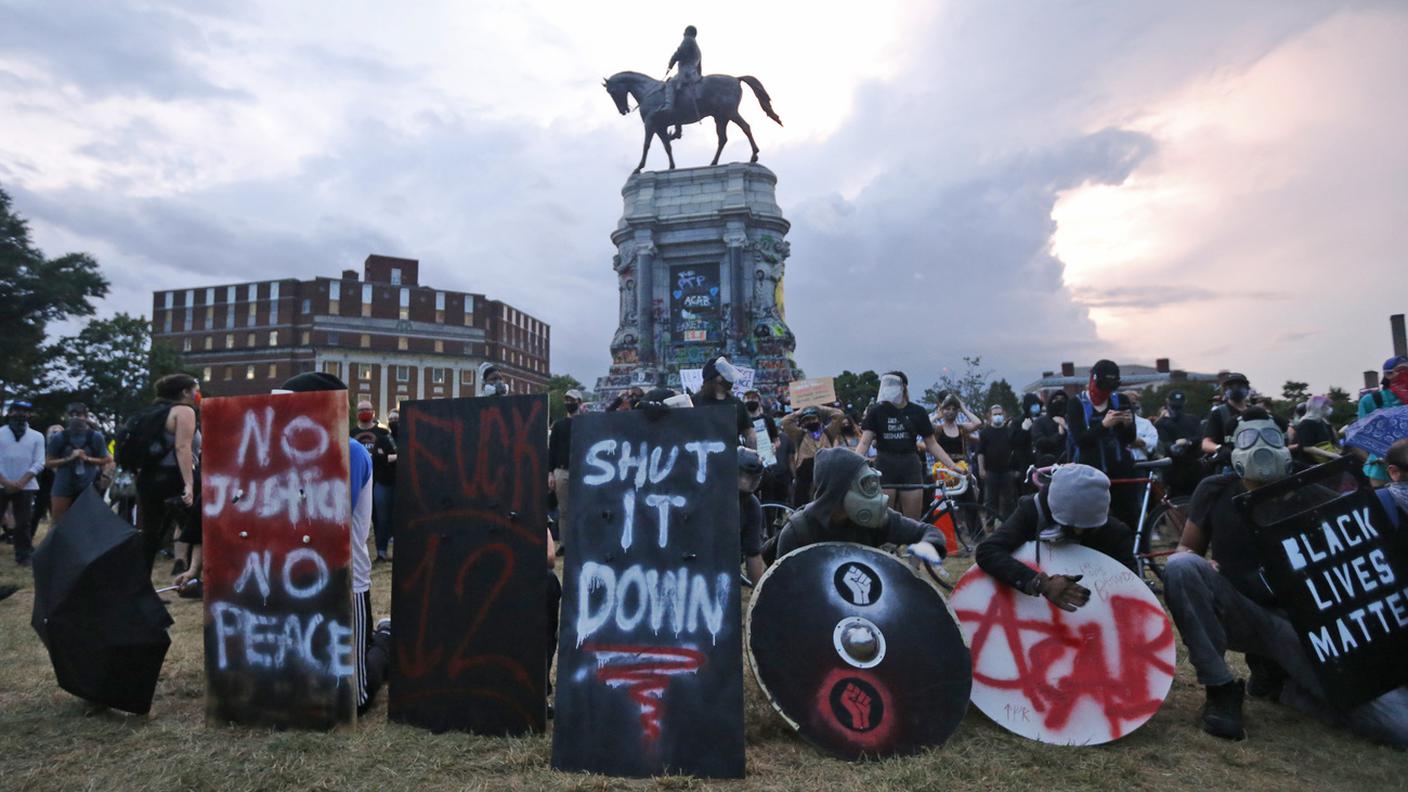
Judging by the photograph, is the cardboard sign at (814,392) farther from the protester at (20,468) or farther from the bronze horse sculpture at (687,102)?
the bronze horse sculpture at (687,102)

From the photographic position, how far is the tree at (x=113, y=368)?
44000 mm

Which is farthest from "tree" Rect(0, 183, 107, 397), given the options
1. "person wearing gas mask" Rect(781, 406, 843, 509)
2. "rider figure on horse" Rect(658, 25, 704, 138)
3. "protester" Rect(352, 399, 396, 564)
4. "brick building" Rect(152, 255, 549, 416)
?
"brick building" Rect(152, 255, 549, 416)

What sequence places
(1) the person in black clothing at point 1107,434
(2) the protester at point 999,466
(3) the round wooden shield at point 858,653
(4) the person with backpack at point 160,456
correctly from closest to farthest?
1. (3) the round wooden shield at point 858,653
2. (4) the person with backpack at point 160,456
3. (1) the person in black clothing at point 1107,434
4. (2) the protester at point 999,466

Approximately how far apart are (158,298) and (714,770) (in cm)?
9823

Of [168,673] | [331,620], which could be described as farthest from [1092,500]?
[168,673]

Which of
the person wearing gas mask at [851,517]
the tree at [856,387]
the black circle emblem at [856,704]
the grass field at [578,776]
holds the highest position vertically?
the tree at [856,387]

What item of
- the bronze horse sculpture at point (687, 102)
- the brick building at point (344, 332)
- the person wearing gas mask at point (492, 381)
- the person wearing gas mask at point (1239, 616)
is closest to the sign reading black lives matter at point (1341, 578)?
the person wearing gas mask at point (1239, 616)

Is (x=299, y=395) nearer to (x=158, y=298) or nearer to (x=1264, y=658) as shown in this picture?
(x=1264, y=658)

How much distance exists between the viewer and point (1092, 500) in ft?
13.1

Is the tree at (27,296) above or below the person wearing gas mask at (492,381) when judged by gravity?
above

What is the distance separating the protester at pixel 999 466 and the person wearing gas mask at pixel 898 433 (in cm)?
303

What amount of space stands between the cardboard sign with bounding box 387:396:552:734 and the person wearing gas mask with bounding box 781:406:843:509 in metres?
5.31

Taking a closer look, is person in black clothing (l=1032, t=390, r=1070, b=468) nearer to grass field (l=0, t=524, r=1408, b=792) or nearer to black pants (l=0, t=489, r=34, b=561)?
grass field (l=0, t=524, r=1408, b=792)

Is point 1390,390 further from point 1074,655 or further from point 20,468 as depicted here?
point 20,468
